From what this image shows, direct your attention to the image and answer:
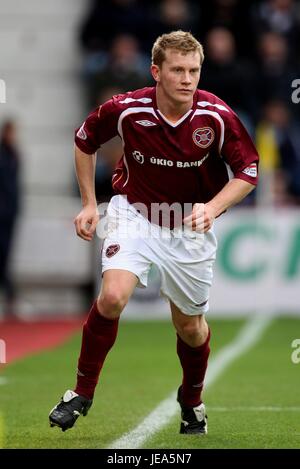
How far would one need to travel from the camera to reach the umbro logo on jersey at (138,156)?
20.7 ft

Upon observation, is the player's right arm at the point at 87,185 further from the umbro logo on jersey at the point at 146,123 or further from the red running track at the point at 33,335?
the red running track at the point at 33,335

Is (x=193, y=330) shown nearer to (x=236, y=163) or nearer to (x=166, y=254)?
(x=166, y=254)

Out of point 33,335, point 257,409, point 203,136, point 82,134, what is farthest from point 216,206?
point 33,335

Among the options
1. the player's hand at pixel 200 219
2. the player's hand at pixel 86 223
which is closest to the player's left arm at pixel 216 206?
the player's hand at pixel 200 219

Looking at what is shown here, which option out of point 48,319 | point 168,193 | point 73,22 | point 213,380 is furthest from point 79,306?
point 168,193

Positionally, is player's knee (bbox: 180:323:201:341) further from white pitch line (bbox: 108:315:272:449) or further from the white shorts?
white pitch line (bbox: 108:315:272:449)

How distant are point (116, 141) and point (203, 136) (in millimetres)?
8336

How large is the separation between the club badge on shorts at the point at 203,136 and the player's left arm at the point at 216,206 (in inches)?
9.8

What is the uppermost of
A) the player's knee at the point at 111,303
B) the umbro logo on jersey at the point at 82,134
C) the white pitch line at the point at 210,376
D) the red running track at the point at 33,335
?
the umbro logo on jersey at the point at 82,134

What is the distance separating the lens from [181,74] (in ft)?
19.9

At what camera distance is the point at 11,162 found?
14328 millimetres

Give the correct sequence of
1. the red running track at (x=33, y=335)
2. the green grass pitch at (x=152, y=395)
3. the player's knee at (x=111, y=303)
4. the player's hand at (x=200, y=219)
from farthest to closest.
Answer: the red running track at (x=33, y=335), the green grass pitch at (x=152, y=395), the player's knee at (x=111, y=303), the player's hand at (x=200, y=219)
